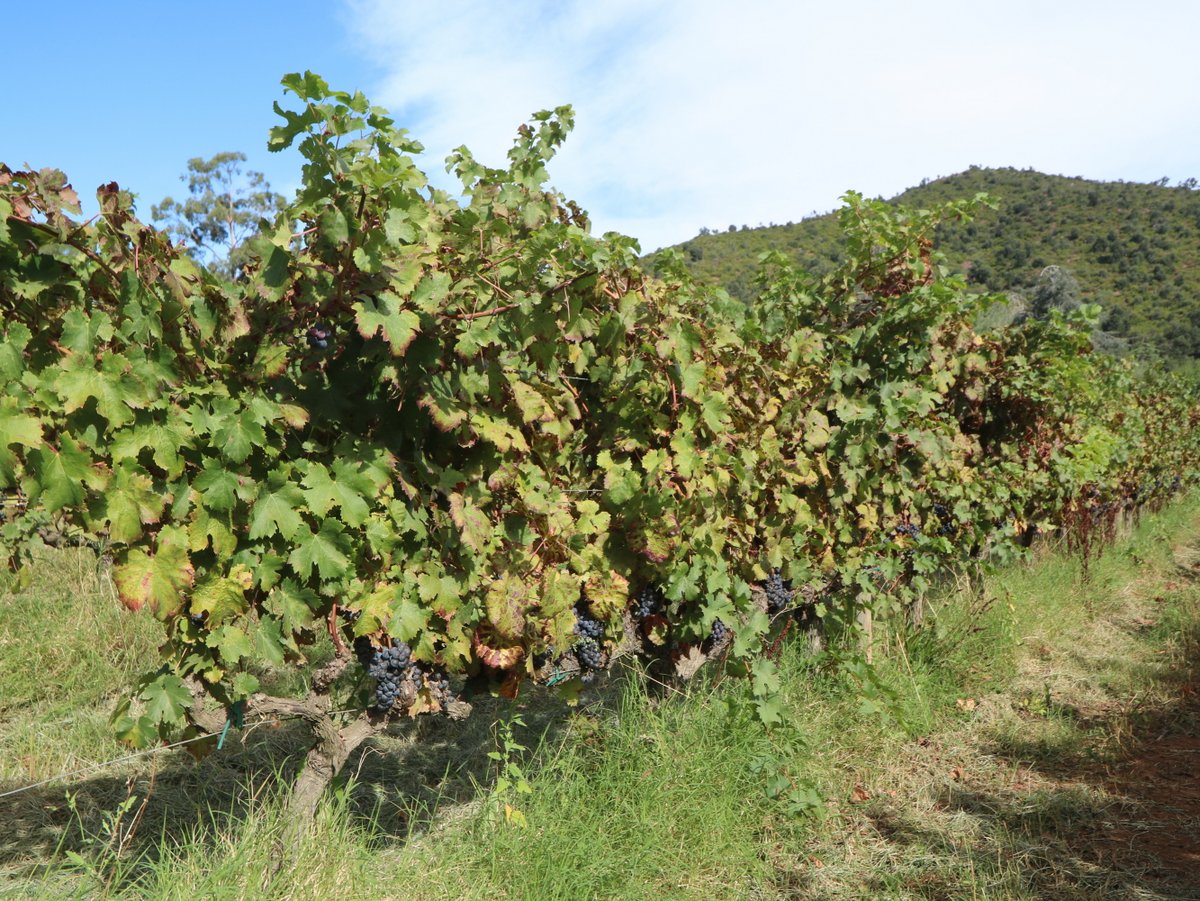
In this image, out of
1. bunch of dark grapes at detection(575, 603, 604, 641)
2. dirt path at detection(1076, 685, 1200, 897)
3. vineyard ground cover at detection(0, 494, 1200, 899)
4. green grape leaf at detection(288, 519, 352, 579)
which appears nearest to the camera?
green grape leaf at detection(288, 519, 352, 579)

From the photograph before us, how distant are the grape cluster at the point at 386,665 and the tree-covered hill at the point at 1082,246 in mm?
23951

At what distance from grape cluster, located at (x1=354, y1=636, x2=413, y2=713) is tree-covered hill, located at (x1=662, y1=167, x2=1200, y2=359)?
23951 millimetres

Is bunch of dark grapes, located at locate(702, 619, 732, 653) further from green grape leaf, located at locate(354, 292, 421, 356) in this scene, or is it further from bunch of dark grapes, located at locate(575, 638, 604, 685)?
green grape leaf, located at locate(354, 292, 421, 356)

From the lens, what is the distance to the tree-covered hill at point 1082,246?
29994 mm

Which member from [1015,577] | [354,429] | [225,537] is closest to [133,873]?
[225,537]

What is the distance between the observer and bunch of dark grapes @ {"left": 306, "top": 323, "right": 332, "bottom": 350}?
2281 millimetres

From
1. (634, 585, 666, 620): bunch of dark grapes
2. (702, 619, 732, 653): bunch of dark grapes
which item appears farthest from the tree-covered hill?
(634, 585, 666, 620): bunch of dark grapes

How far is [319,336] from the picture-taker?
228 cm

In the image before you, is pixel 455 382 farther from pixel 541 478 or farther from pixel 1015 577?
pixel 1015 577

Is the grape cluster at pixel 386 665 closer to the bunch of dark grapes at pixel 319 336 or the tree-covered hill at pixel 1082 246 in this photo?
the bunch of dark grapes at pixel 319 336

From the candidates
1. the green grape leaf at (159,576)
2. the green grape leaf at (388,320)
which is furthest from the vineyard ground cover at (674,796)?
the green grape leaf at (388,320)

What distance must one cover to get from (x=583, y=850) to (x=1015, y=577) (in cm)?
508

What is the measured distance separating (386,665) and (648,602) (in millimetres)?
1132

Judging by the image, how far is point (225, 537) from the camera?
2.18 metres
